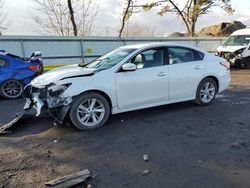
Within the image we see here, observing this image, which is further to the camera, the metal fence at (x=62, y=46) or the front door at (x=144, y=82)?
the metal fence at (x=62, y=46)

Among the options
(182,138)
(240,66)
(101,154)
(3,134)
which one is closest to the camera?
(101,154)

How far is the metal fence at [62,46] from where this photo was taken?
1194cm

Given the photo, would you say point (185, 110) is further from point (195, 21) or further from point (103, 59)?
point (195, 21)

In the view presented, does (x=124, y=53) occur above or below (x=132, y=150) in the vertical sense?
above

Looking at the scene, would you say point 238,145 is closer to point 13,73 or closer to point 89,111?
point 89,111

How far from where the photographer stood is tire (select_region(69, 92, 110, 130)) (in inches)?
196

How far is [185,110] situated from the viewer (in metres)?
6.43

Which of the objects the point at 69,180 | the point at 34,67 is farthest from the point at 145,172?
the point at 34,67

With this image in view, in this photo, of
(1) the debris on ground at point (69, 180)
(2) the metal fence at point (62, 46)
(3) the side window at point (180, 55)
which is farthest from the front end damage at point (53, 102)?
(2) the metal fence at point (62, 46)

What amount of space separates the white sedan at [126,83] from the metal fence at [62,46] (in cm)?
703

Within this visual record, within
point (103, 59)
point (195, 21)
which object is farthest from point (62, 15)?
point (103, 59)

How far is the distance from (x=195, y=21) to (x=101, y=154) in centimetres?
2314

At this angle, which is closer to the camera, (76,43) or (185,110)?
(185,110)

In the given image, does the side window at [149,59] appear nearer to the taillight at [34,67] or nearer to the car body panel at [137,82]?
the car body panel at [137,82]
